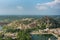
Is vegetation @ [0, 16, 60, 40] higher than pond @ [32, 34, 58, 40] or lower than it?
higher

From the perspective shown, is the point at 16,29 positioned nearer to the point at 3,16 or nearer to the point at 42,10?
the point at 3,16

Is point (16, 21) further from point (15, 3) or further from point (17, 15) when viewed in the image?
point (15, 3)

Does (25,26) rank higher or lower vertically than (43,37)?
higher

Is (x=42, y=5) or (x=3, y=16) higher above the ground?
(x=42, y=5)

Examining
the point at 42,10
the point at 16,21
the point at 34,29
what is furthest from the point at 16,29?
the point at 42,10

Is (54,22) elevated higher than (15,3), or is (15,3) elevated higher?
(15,3)

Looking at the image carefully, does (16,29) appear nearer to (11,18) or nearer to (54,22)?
(11,18)

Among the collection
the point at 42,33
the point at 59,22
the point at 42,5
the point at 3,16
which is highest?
the point at 42,5

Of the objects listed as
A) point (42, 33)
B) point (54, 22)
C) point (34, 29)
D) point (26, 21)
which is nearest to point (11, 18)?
point (26, 21)

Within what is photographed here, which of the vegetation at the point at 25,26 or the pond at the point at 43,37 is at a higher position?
the vegetation at the point at 25,26
